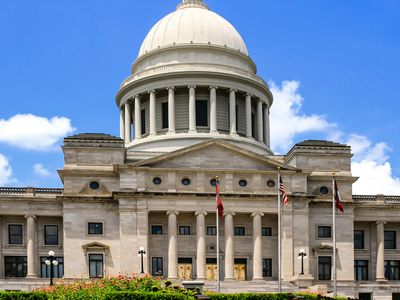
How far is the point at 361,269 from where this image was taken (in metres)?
80.9

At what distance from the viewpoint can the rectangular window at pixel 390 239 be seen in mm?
82562

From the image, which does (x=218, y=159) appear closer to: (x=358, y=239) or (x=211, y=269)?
(x=211, y=269)

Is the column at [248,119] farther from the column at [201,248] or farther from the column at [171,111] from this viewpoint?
the column at [201,248]

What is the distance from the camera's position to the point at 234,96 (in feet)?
292

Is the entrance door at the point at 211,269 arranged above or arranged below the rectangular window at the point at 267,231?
below

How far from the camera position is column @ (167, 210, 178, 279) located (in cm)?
7219

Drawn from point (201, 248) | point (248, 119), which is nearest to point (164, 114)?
point (248, 119)

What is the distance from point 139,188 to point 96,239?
22.1ft

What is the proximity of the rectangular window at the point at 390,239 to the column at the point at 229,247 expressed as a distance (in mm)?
19837

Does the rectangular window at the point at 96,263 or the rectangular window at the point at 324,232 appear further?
Result: the rectangular window at the point at 324,232

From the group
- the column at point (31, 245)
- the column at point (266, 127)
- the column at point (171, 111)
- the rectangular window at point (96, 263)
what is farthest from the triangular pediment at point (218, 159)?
the column at point (266, 127)

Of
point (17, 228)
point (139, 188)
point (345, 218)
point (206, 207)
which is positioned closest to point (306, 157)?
point (345, 218)

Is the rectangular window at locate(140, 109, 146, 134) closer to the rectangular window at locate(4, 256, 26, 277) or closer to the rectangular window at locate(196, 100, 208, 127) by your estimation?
the rectangular window at locate(196, 100, 208, 127)

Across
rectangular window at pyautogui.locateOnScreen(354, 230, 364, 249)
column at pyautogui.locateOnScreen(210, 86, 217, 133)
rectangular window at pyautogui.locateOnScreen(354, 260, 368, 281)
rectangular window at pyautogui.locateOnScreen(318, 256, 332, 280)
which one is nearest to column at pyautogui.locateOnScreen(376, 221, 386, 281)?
rectangular window at pyautogui.locateOnScreen(354, 260, 368, 281)
